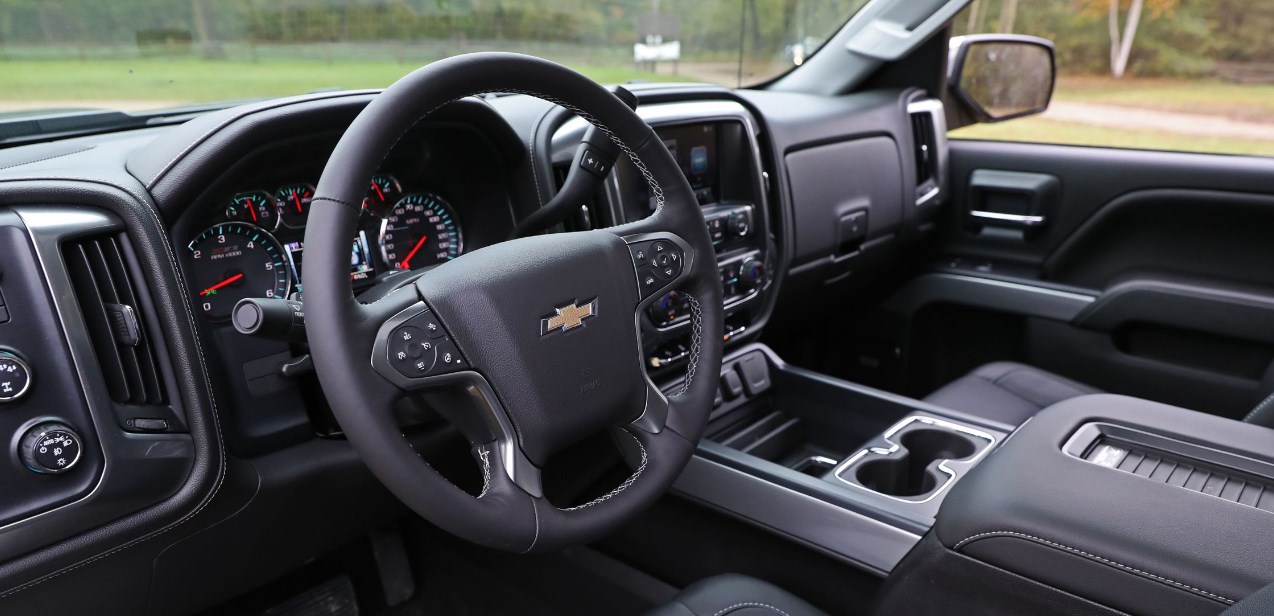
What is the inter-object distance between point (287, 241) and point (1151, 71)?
2.58m

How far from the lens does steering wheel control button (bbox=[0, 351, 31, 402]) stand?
1.00 metres

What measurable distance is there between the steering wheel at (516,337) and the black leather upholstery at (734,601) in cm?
25

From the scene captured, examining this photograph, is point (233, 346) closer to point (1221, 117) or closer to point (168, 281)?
point (168, 281)

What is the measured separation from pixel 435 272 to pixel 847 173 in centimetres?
161

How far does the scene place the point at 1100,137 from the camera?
2.66m

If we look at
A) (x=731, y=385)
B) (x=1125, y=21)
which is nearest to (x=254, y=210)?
(x=731, y=385)

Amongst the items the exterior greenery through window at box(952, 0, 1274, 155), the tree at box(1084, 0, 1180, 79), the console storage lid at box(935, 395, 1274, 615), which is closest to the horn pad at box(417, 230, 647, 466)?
the console storage lid at box(935, 395, 1274, 615)

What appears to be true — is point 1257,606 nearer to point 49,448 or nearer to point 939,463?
point 939,463

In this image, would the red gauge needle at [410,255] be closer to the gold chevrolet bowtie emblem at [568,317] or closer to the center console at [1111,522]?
the gold chevrolet bowtie emblem at [568,317]

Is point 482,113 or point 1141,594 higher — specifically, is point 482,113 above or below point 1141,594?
above

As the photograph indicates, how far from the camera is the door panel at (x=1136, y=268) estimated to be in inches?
90.4

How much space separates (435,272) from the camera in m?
1.08

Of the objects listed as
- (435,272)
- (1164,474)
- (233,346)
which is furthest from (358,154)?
(1164,474)

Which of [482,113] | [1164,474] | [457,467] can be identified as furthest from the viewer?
[457,467]
